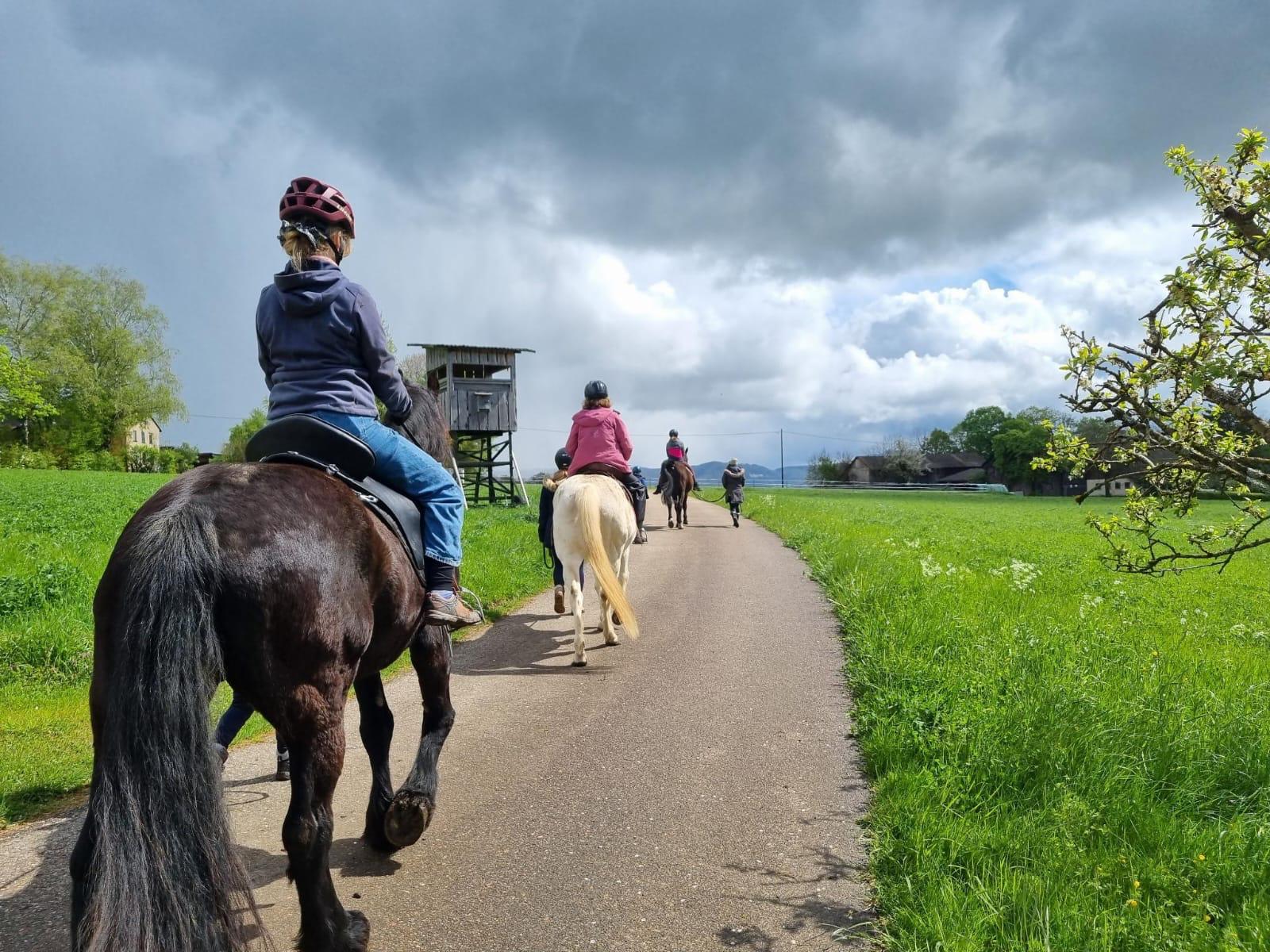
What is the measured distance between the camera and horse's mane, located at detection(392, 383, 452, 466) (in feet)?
13.1

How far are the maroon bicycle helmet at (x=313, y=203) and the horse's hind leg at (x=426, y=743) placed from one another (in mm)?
2048

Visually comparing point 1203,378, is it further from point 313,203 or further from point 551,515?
point 551,515

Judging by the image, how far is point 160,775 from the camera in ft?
6.82

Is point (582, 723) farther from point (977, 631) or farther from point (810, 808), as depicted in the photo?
point (977, 631)

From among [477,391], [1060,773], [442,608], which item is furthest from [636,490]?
[477,391]

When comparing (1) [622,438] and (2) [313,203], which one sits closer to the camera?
(2) [313,203]

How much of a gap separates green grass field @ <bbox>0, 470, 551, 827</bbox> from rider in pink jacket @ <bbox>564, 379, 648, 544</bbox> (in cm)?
240

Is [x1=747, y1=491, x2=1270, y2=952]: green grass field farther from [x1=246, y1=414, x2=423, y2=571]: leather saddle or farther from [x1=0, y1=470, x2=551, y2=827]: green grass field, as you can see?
[x1=0, y1=470, x2=551, y2=827]: green grass field

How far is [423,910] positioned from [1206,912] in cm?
302

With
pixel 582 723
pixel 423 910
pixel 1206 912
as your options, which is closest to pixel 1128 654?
pixel 1206 912

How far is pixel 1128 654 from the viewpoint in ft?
21.2

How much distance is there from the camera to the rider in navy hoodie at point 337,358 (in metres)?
3.28

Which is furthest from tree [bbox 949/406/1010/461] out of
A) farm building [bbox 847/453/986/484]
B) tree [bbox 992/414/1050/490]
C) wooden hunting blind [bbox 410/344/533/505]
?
wooden hunting blind [bbox 410/344/533/505]

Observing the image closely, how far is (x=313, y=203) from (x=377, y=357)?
0.77m
